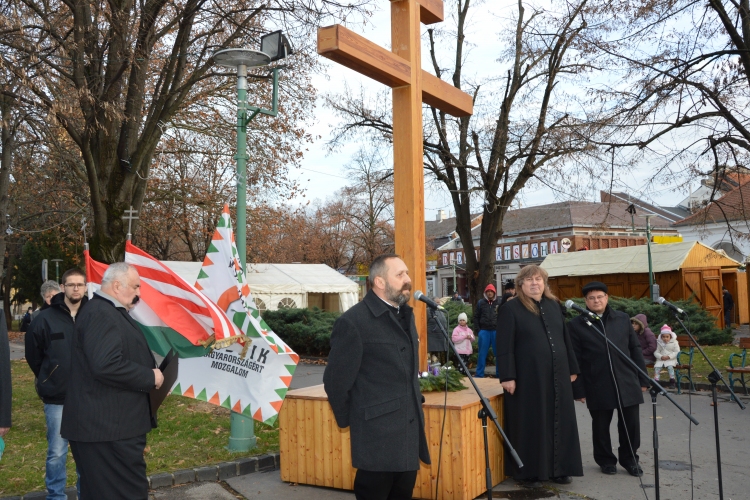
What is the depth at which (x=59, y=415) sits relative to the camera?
18.5 feet

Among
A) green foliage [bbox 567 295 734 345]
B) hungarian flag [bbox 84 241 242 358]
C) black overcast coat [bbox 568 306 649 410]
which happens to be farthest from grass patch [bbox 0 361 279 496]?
green foliage [bbox 567 295 734 345]

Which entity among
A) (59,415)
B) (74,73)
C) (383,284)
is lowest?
(59,415)

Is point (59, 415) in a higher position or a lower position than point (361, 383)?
lower

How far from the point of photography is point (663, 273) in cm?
2777

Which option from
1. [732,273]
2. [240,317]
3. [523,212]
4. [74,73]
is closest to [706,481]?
[240,317]

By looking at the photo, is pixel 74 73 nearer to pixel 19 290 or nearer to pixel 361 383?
pixel 361 383

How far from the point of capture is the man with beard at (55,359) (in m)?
5.59

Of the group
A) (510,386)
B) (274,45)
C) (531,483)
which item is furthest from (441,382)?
(274,45)

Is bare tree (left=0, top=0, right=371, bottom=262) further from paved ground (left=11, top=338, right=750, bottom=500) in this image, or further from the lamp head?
paved ground (left=11, top=338, right=750, bottom=500)

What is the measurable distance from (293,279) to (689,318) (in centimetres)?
1701

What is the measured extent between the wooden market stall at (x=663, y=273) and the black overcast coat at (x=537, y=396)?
20.5 metres

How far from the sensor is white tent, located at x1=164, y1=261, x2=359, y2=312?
95.4 feet

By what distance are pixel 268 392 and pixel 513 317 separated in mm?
2362

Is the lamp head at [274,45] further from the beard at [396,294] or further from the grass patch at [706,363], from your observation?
the grass patch at [706,363]
